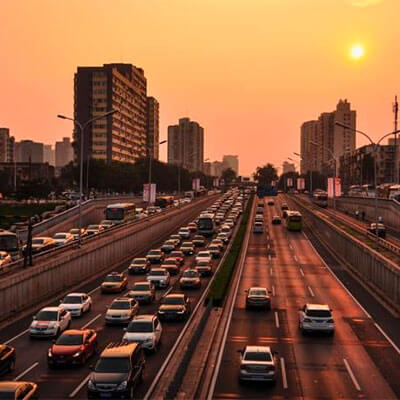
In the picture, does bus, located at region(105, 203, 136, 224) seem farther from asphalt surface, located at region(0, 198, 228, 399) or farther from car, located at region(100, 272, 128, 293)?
asphalt surface, located at region(0, 198, 228, 399)

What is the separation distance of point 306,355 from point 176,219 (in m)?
78.8

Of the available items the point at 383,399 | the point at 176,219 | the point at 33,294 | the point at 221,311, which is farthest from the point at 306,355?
the point at 176,219

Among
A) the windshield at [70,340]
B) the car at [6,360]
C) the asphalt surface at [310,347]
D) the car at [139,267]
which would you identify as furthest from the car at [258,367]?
the car at [139,267]

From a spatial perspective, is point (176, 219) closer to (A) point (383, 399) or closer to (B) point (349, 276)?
(B) point (349, 276)

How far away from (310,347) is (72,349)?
11457mm

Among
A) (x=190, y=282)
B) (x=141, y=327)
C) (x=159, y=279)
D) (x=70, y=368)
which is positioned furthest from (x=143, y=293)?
(x=70, y=368)

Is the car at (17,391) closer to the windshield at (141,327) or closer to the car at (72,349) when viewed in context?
the car at (72,349)

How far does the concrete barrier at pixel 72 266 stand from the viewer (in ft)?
124

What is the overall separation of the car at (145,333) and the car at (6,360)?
4919mm

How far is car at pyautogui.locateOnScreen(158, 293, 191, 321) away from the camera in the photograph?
35688 millimetres

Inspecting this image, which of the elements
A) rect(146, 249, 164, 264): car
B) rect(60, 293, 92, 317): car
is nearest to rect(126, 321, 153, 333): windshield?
rect(60, 293, 92, 317): car

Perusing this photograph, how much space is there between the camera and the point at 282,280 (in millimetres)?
53531

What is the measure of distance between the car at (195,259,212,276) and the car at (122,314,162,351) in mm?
25349

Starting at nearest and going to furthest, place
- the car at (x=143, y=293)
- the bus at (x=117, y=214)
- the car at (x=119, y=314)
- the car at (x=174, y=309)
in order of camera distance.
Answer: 1. the car at (x=119, y=314)
2. the car at (x=174, y=309)
3. the car at (x=143, y=293)
4. the bus at (x=117, y=214)
